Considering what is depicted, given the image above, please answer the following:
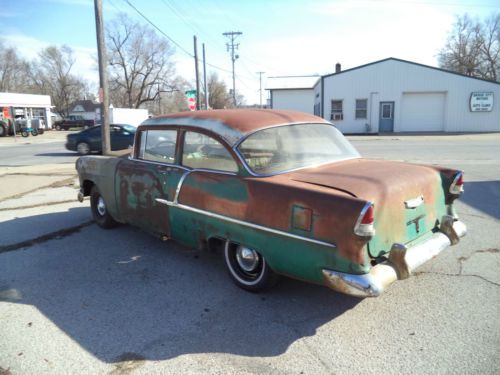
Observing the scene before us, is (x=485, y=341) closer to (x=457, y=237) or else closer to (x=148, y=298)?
(x=457, y=237)

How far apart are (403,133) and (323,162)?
26.6 metres

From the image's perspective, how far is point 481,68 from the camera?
58.3 m

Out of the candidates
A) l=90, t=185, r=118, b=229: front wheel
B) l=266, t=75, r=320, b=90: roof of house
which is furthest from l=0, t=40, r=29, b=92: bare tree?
l=90, t=185, r=118, b=229: front wheel

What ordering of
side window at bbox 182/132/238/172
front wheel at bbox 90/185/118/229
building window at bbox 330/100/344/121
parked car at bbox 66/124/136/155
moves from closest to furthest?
side window at bbox 182/132/238/172 → front wheel at bbox 90/185/118/229 → parked car at bbox 66/124/136/155 → building window at bbox 330/100/344/121

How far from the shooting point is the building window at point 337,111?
29.7 meters

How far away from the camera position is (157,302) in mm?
3686

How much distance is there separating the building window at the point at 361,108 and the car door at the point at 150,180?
26.6 meters

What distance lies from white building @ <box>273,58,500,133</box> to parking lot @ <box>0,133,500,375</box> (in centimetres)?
2531

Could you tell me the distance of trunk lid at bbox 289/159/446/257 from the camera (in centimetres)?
304

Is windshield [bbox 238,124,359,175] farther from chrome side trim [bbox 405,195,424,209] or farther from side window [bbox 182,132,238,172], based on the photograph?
chrome side trim [bbox 405,195,424,209]

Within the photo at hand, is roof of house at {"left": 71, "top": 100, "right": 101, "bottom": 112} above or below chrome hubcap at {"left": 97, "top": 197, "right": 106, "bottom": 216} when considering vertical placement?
above

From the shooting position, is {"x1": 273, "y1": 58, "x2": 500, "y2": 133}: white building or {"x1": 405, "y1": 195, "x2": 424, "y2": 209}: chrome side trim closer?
{"x1": 405, "y1": 195, "x2": 424, "y2": 209}: chrome side trim

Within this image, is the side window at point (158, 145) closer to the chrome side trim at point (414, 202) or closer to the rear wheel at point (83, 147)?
the chrome side trim at point (414, 202)

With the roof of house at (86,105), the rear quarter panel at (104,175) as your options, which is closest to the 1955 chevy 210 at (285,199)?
the rear quarter panel at (104,175)
